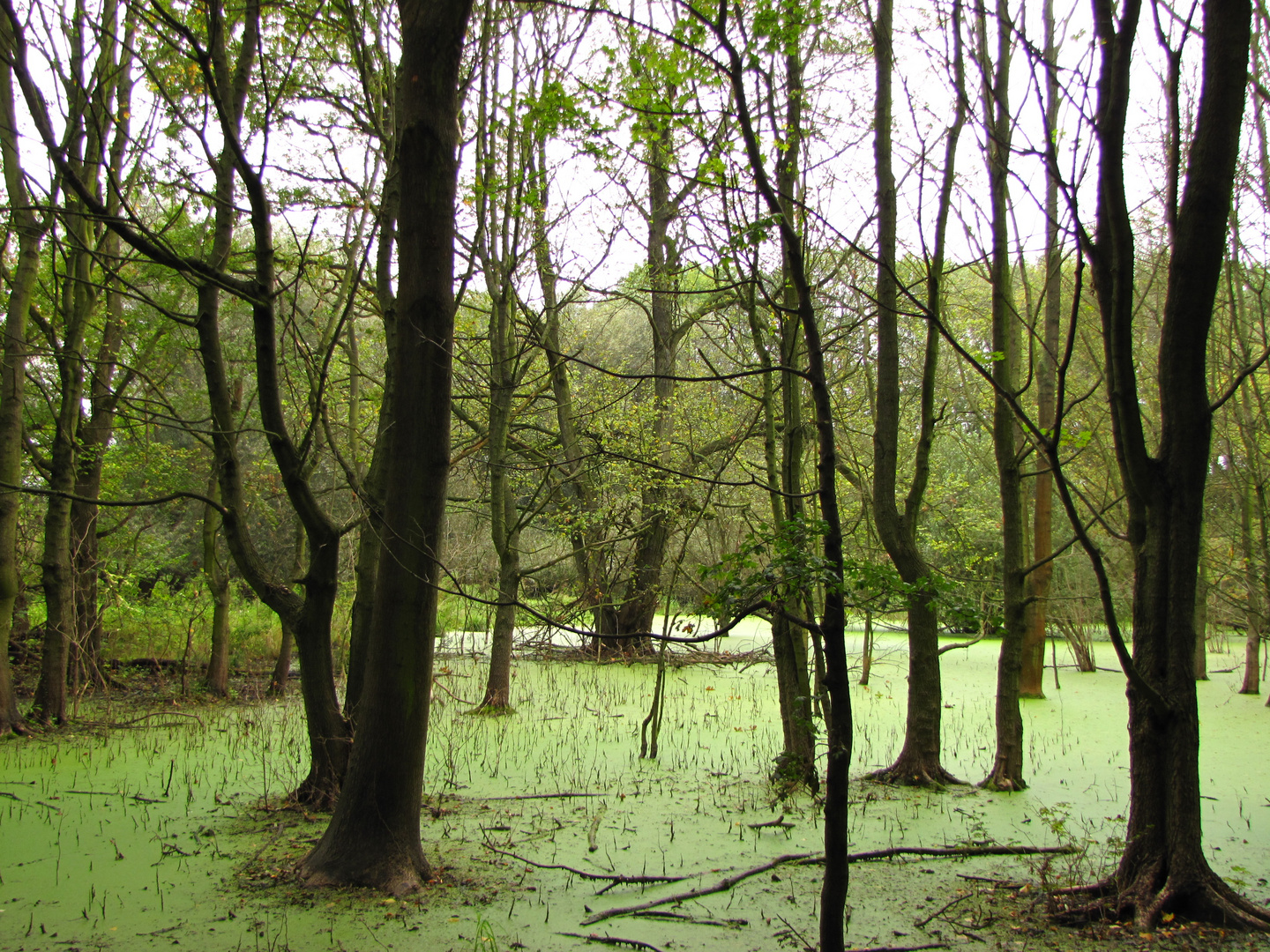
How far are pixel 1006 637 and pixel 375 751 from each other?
3.46m

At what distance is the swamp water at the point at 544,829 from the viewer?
293cm

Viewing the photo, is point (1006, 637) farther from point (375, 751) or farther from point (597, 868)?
point (375, 751)

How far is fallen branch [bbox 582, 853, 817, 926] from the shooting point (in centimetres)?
299

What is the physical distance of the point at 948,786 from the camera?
5016 millimetres

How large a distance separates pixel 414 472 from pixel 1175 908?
3.11 metres

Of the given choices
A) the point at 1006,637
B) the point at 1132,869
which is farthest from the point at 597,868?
the point at 1006,637

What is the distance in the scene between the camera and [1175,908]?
2.80 m

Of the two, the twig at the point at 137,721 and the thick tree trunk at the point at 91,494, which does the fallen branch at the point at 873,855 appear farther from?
the thick tree trunk at the point at 91,494

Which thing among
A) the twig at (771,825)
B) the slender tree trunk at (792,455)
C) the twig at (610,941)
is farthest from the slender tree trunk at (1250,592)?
the twig at (610,941)

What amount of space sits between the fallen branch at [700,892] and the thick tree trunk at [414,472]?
2.58 feet

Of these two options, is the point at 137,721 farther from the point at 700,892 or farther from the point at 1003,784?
the point at 1003,784

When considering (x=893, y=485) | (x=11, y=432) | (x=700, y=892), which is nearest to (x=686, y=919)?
(x=700, y=892)

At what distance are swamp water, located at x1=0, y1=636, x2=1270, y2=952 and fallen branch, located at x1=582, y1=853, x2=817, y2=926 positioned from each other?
3 cm

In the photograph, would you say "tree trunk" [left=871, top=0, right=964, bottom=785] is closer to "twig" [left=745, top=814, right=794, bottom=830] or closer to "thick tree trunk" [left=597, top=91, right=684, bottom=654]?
"twig" [left=745, top=814, right=794, bottom=830]
